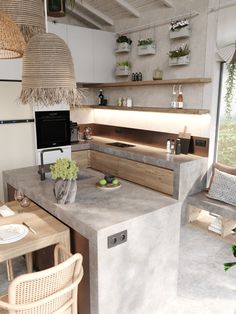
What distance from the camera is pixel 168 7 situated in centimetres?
447

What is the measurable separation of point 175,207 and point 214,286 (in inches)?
41.9

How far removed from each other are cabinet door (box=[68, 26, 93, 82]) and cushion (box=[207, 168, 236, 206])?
2.78m

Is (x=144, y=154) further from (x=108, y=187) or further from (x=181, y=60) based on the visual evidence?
(x=108, y=187)

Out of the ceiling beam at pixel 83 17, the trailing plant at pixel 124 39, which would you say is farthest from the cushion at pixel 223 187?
the ceiling beam at pixel 83 17

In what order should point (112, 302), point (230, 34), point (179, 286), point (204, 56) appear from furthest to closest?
1. point (204, 56)
2. point (230, 34)
3. point (179, 286)
4. point (112, 302)

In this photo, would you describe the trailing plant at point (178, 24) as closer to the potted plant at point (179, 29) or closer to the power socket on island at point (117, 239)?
the potted plant at point (179, 29)

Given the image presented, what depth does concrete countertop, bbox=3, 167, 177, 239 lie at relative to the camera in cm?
208

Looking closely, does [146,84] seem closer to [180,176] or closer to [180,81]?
[180,81]

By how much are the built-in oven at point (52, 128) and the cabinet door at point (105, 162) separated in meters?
0.55

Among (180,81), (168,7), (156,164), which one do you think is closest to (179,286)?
(156,164)

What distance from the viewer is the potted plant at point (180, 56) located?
4.24m

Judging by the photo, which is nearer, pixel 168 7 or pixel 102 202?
pixel 102 202

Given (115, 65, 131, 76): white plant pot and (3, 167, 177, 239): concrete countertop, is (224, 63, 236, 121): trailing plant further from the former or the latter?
(3, 167, 177, 239): concrete countertop

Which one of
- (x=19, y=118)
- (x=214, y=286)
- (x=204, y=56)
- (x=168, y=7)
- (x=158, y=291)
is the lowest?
(x=214, y=286)
